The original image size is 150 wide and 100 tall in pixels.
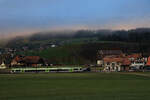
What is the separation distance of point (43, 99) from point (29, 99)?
3.14ft

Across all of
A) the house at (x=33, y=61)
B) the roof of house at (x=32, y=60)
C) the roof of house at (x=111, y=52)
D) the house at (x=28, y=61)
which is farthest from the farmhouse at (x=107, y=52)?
the roof of house at (x=32, y=60)

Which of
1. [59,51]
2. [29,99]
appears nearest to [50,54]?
[59,51]

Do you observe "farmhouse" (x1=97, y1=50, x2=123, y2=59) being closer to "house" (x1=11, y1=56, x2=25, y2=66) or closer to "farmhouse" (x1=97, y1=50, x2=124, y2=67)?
"farmhouse" (x1=97, y1=50, x2=124, y2=67)

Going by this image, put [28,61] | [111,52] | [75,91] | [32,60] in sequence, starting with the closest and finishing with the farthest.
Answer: [75,91]
[32,60]
[28,61]
[111,52]

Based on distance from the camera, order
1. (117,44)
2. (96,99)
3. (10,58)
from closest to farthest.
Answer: (96,99) → (10,58) → (117,44)

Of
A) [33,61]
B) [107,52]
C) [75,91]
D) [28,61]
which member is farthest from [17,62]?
[75,91]

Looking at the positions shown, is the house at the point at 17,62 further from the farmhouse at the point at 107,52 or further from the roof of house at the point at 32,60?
the farmhouse at the point at 107,52

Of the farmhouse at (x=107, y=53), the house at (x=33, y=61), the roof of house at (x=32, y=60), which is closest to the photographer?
the house at (x=33, y=61)

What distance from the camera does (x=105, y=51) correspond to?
508 feet

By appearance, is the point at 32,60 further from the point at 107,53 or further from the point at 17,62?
the point at 107,53

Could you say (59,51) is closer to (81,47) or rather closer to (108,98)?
(81,47)

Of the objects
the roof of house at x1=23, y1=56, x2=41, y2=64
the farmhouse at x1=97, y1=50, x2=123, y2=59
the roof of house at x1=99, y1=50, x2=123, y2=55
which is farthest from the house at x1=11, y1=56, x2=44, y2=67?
the roof of house at x1=99, y1=50, x2=123, y2=55

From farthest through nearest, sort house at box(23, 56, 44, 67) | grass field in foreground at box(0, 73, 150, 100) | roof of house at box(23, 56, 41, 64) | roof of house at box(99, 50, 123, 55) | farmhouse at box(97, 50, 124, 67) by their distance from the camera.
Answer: roof of house at box(99, 50, 123, 55)
farmhouse at box(97, 50, 124, 67)
roof of house at box(23, 56, 41, 64)
house at box(23, 56, 44, 67)
grass field in foreground at box(0, 73, 150, 100)

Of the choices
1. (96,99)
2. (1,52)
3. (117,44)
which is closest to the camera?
(96,99)
